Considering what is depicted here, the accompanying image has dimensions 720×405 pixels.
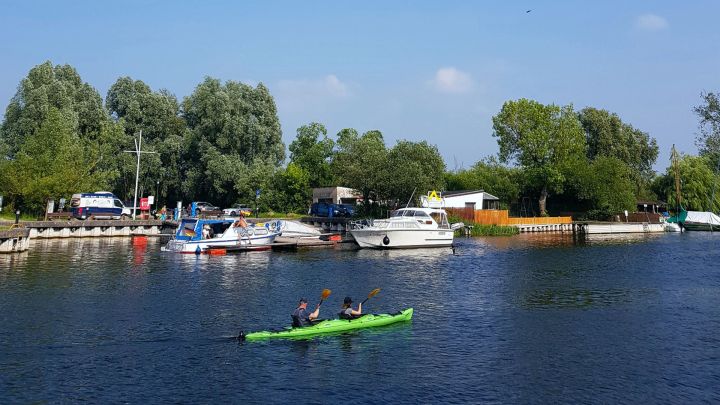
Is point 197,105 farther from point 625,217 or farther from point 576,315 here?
point 576,315

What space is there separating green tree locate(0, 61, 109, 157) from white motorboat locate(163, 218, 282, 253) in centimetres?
3275

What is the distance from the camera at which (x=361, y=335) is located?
80.4 feet

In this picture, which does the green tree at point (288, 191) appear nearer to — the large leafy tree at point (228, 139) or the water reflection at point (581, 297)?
the large leafy tree at point (228, 139)

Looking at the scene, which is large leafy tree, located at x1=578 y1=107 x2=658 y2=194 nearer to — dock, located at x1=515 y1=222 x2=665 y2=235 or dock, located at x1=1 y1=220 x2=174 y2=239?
dock, located at x1=515 y1=222 x2=665 y2=235

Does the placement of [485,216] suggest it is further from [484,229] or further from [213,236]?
[213,236]

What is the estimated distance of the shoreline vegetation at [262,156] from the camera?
78.6 m

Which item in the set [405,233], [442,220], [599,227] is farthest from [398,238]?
[599,227]

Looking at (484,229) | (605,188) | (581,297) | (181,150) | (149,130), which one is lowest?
(581,297)

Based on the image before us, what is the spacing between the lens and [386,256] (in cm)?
5172

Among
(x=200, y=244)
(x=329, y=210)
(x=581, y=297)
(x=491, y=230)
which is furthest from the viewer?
(x=329, y=210)

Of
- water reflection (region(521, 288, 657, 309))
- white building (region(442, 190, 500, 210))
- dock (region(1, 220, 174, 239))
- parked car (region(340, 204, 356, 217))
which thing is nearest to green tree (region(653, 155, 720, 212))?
white building (region(442, 190, 500, 210))

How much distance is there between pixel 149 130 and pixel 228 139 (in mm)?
13270

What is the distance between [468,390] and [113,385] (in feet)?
36.1

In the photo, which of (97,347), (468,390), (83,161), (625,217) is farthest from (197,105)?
(468,390)
